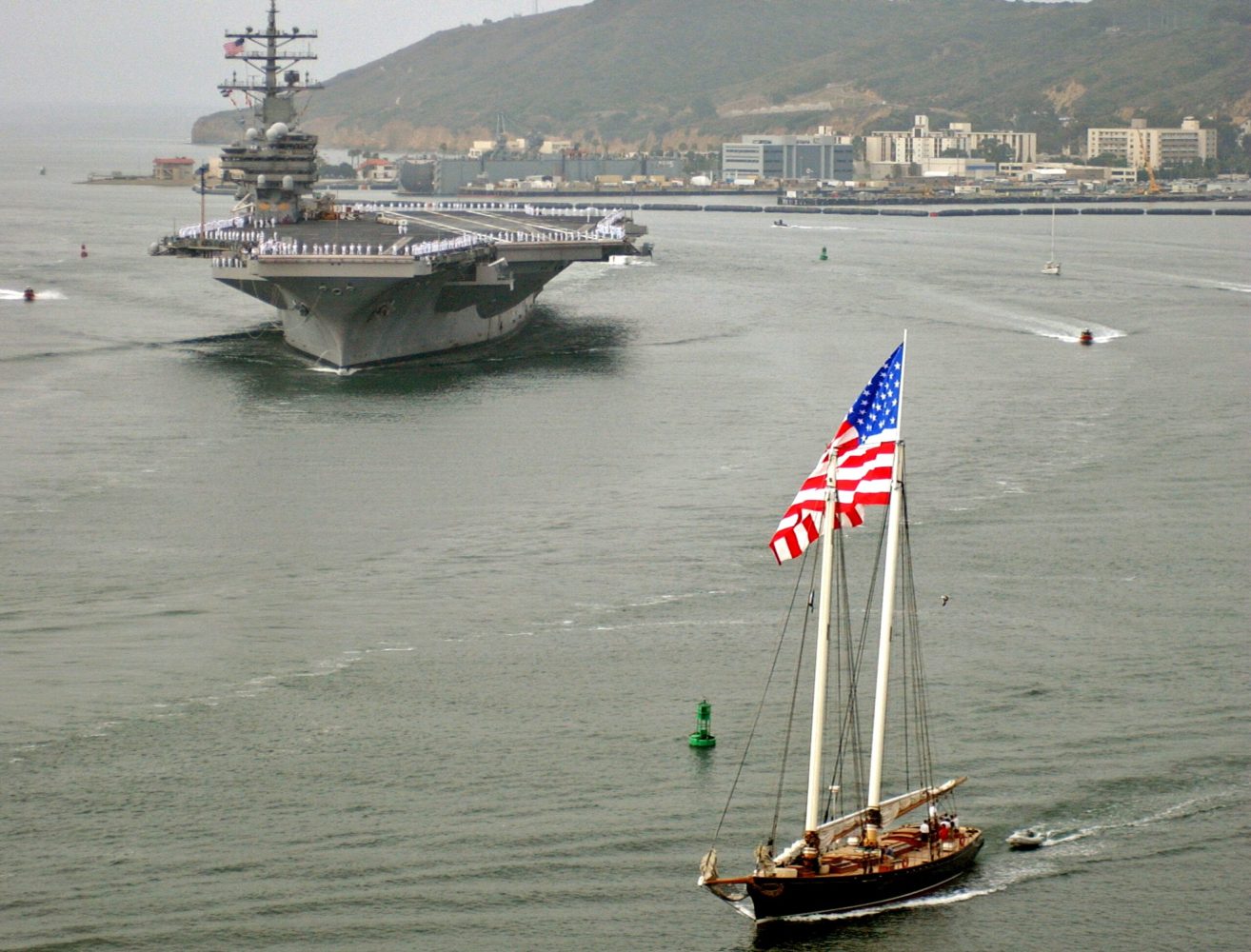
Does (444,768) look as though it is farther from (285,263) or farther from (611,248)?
(611,248)

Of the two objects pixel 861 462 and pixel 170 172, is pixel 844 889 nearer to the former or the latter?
pixel 861 462

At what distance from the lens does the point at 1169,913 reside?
18422 millimetres

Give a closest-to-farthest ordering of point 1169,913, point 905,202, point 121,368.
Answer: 1. point 1169,913
2. point 121,368
3. point 905,202

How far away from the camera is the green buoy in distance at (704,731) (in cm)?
2186

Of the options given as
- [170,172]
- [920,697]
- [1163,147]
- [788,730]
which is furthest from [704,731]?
[1163,147]

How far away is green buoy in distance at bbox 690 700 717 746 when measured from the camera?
21.9 m

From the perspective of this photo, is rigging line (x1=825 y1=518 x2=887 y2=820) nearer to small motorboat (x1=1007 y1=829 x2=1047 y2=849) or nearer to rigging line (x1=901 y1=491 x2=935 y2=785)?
rigging line (x1=901 y1=491 x2=935 y2=785)

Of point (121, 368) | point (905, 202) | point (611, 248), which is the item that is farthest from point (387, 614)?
point (905, 202)

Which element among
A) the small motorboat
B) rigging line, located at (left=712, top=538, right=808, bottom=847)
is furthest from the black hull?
rigging line, located at (left=712, top=538, right=808, bottom=847)

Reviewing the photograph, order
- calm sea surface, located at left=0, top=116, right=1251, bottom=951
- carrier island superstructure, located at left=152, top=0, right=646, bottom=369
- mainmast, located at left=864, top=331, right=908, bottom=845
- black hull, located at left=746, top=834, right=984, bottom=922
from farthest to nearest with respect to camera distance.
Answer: carrier island superstructure, located at left=152, top=0, right=646, bottom=369, calm sea surface, located at left=0, top=116, right=1251, bottom=951, mainmast, located at left=864, top=331, right=908, bottom=845, black hull, located at left=746, top=834, right=984, bottom=922

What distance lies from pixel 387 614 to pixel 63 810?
7317 millimetres

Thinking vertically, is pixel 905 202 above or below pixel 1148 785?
above

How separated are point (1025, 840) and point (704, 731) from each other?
13.1ft

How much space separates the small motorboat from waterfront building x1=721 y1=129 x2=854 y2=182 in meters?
169
